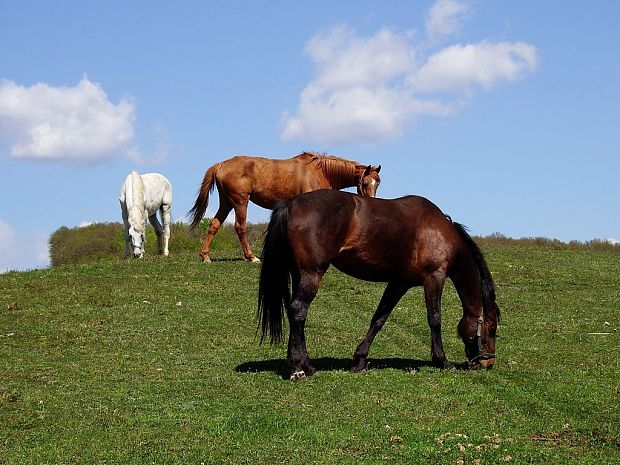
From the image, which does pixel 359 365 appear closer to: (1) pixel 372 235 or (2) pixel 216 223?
(1) pixel 372 235

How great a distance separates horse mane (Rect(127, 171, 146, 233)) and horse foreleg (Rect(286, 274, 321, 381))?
13.2 metres

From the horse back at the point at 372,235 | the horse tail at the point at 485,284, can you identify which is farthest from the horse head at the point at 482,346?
the horse back at the point at 372,235

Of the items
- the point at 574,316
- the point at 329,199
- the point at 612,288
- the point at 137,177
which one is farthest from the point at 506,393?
the point at 137,177

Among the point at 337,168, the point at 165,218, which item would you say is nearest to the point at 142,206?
the point at 165,218

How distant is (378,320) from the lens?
36.7 ft

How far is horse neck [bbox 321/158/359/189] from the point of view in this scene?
20.2 meters

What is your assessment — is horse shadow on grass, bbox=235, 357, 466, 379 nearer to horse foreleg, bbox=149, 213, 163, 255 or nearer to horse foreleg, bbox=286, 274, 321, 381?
horse foreleg, bbox=286, 274, 321, 381

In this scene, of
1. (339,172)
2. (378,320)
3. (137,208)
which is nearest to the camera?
(378,320)

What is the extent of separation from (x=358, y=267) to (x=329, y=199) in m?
0.94

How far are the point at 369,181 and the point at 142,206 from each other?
6.76 m

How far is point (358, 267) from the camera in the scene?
34.6ft

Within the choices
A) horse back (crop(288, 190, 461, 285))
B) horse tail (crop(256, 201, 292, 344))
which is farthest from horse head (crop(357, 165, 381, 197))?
horse tail (crop(256, 201, 292, 344))

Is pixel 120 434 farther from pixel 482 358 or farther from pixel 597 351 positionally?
pixel 597 351

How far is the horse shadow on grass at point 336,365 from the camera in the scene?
11055 mm
